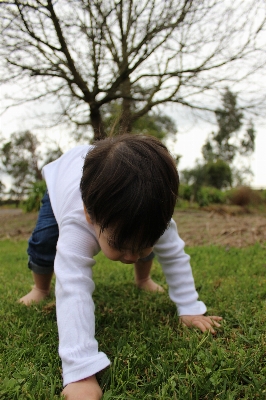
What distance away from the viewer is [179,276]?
1.84 metres

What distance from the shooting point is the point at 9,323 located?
69.5 inches

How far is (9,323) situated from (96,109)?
5551 mm

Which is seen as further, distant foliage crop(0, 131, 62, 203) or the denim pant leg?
distant foliage crop(0, 131, 62, 203)

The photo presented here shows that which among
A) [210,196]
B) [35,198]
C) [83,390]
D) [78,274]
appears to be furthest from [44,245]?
[210,196]

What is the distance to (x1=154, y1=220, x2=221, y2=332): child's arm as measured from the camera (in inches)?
69.9

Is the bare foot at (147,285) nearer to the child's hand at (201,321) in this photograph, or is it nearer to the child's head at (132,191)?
the child's hand at (201,321)

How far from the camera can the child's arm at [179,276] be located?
69.9 inches

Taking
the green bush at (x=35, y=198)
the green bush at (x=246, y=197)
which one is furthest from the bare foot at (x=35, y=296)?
the green bush at (x=246, y=197)

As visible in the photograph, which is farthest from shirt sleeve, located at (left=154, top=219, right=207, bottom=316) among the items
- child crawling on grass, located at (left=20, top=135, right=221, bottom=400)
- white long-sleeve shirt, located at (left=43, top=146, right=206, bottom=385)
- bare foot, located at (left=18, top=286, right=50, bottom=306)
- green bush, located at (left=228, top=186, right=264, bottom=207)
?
green bush, located at (left=228, top=186, right=264, bottom=207)

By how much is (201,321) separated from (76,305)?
0.66 m

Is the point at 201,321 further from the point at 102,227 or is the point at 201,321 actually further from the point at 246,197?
the point at 246,197

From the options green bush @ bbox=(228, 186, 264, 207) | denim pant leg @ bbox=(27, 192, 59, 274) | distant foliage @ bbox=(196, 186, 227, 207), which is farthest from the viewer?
distant foliage @ bbox=(196, 186, 227, 207)

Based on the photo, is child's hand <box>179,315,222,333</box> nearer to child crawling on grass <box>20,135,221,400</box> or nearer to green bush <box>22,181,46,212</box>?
child crawling on grass <box>20,135,221,400</box>

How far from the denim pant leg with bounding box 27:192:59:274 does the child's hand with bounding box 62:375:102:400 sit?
0.98m
